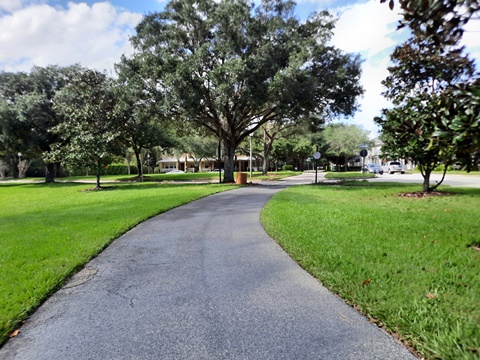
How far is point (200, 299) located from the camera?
3.14 meters

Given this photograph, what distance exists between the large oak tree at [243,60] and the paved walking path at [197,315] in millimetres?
12395

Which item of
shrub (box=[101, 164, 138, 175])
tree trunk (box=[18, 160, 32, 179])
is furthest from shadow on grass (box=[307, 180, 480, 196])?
tree trunk (box=[18, 160, 32, 179])

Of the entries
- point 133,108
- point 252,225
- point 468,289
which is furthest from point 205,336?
point 133,108

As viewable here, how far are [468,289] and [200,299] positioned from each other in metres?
2.89

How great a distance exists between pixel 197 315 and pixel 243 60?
14842 mm

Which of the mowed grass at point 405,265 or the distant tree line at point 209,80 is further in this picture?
the distant tree line at point 209,80

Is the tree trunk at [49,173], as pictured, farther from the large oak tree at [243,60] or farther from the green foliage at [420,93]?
the green foliage at [420,93]

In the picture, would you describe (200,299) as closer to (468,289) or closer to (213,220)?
(468,289)

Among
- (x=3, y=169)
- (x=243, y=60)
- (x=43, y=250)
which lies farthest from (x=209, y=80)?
(x=3, y=169)

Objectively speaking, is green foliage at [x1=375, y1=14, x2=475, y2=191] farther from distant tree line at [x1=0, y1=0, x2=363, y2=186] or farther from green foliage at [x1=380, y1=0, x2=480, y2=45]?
distant tree line at [x1=0, y1=0, x2=363, y2=186]

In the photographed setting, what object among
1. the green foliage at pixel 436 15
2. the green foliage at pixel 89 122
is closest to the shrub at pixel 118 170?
the green foliage at pixel 89 122

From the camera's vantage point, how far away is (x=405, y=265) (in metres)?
3.83

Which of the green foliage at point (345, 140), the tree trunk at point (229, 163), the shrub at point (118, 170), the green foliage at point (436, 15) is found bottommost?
the shrub at point (118, 170)

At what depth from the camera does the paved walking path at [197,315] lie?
2287 millimetres
